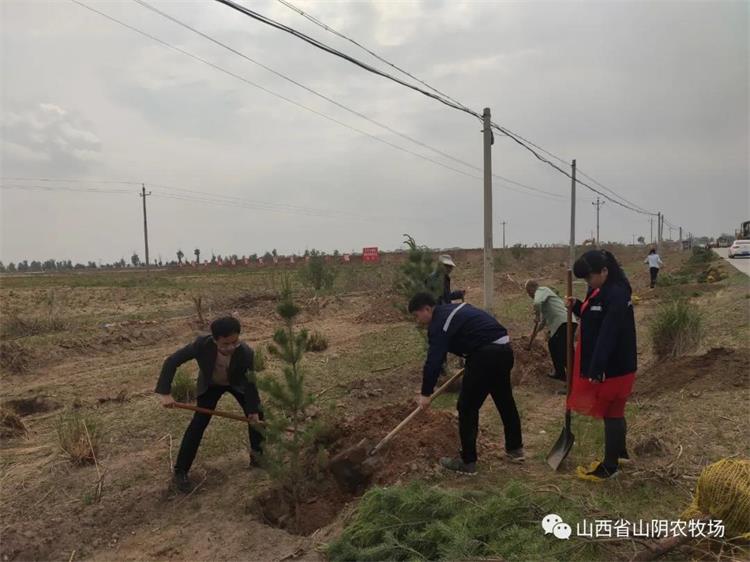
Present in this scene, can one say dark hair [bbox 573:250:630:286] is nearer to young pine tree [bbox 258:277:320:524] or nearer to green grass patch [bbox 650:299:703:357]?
young pine tree [bbox 258:277:320:524]

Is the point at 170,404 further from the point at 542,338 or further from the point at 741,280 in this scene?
the point at 741,280

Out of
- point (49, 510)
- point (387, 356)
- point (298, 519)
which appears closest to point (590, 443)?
point (298, 519)

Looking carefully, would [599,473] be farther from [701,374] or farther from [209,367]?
Answer: [701,374]

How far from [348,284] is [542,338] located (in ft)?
43.5

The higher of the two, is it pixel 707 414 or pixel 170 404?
pixel 170 404

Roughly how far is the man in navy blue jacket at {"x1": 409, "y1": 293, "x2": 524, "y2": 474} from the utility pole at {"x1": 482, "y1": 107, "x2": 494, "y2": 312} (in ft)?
20.0

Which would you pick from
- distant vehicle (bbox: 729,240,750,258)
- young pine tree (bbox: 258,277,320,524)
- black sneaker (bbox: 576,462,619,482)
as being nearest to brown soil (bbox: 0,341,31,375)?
young pine tree (bbox: 258,277,320,524)

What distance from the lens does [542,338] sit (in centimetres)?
1009

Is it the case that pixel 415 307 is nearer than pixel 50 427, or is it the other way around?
pixel 415 307

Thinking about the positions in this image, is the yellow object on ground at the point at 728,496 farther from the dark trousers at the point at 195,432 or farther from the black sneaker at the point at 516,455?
the dark trousers at the point at 195,432

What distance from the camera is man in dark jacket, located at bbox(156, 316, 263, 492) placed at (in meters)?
4.19

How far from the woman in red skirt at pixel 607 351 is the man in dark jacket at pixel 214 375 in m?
2.59

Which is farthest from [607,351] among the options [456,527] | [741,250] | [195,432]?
[741,250]

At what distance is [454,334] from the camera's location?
400 cm
